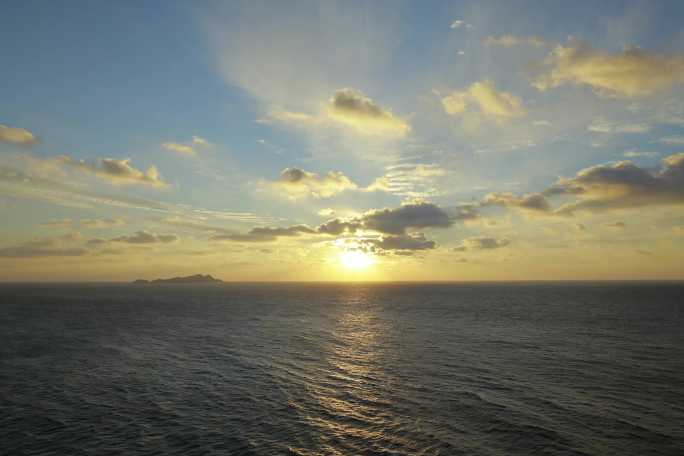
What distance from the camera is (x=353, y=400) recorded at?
4075 cm

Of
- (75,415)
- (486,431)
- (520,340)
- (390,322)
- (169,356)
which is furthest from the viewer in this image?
(390,322)

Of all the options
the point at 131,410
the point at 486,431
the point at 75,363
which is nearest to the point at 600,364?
the point at 486,431

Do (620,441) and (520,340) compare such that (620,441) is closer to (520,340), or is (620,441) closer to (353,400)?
(353,400)

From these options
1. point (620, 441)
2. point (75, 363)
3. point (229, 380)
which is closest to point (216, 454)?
point (229, 380)

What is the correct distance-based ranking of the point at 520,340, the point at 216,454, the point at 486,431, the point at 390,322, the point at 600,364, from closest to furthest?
the point at 216,454 → the point at 486,431 → the point at 600,364 → the point at 520,340 → the point at 390,322

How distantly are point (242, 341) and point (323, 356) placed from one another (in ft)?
70.5

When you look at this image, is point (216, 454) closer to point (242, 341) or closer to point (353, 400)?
point (353, 400)

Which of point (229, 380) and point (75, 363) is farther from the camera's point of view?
point (75, 363)

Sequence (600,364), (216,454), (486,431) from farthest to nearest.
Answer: (600,364), (486,431), (216,454)

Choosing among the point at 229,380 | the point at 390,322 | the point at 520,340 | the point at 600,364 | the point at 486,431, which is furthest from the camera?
the point at 390,322

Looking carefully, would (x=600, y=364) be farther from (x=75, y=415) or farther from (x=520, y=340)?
(x=75, y=415)

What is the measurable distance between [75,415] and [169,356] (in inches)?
1055

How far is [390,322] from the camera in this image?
11012 centimetres

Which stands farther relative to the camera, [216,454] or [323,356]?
[323,356]
